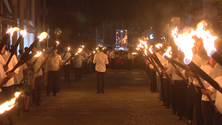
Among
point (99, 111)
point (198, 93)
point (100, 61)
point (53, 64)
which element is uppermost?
point (100, 61)

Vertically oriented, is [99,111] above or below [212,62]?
below

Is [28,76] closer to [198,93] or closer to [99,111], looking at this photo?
[99,111]

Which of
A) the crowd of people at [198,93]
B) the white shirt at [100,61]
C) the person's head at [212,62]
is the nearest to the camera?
the crowd of people at [198,93]

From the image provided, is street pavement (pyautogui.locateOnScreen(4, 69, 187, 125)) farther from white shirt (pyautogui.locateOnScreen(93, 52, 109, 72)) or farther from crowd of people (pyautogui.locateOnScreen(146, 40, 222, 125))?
white shirt (pyautogui.locateOnScreen(93, 52, 109, 72))

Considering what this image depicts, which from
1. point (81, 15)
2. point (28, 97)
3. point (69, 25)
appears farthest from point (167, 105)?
point (81, 15)

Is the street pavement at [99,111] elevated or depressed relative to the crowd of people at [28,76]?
depressed

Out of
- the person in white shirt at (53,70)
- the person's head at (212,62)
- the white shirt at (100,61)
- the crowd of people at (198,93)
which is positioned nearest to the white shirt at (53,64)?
the person in white shirt at (53,70)

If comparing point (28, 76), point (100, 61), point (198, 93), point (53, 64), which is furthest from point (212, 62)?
point (100, 61)

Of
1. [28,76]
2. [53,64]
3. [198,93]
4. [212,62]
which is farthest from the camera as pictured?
[53,64]

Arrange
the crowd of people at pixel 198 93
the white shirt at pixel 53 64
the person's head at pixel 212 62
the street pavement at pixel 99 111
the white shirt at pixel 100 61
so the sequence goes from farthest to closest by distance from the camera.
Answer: the white shirt at pixel 100 61 < the white shirt at pixel 53 64 < the street pavement at pixel 99 111 < the person's head at pixel 212 62 < the crowd of people at pixel 198 93

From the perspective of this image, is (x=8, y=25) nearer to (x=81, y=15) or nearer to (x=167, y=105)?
(x=167, y=105)

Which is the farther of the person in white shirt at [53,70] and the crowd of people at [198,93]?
the person in white shirt at [53,70]

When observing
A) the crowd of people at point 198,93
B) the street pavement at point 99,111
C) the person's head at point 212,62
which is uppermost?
the person's head at point 212,62

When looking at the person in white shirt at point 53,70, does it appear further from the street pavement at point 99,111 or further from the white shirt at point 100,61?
the white shirt at point 100,61
